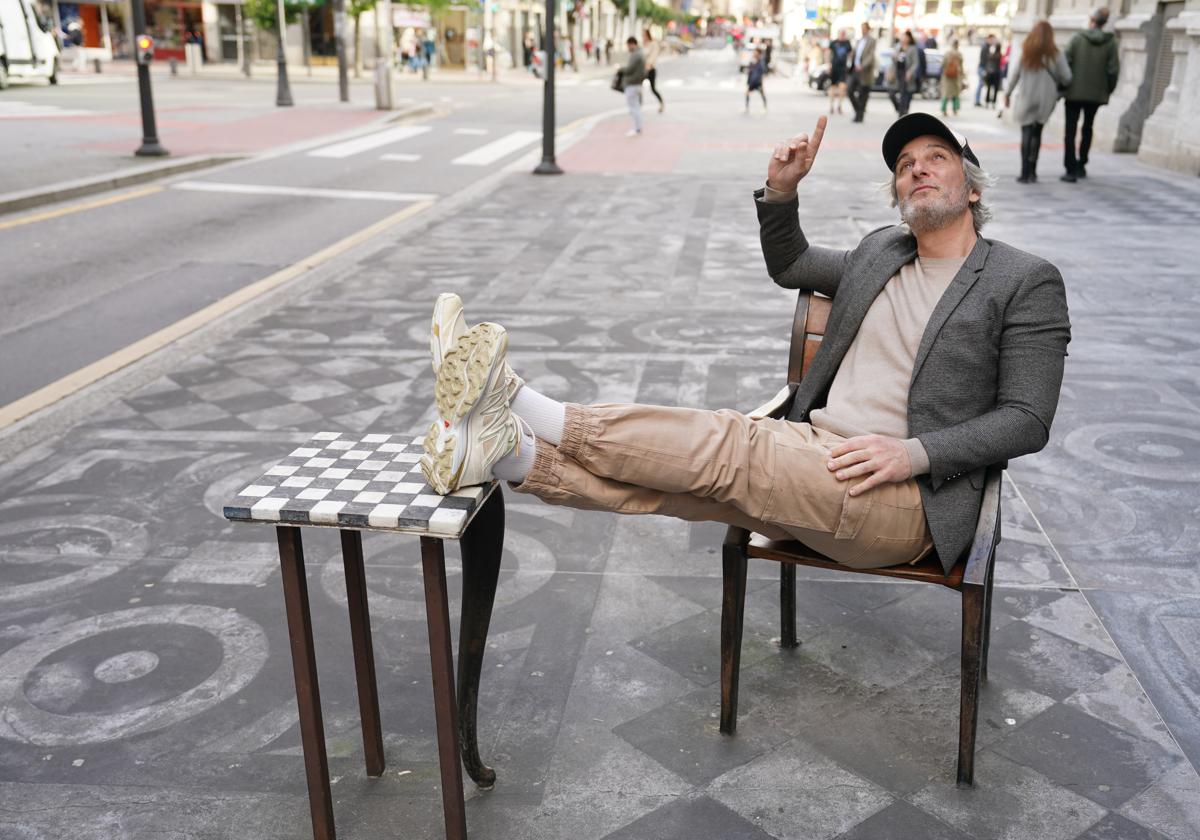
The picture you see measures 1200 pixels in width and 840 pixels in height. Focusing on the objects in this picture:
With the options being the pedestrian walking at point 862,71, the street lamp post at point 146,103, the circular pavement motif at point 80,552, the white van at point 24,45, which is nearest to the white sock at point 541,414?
the circular pavement motif at point 80,552

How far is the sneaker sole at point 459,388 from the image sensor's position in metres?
2.30

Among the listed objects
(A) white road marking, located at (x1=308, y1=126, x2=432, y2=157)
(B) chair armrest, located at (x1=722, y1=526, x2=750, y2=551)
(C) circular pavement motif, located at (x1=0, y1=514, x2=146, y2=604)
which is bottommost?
(A) white road marking, located at (x1=308, y1=126, x2=432, y2=157)

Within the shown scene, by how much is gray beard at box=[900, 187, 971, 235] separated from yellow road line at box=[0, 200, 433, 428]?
4.25 meters

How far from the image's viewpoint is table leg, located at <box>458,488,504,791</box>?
256cm

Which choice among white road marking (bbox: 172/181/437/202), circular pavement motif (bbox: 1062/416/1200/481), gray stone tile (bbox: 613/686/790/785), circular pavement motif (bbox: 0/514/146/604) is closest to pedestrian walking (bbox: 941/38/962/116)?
white road marking (bbox: 172/181/437/202)

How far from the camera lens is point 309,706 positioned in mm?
2461

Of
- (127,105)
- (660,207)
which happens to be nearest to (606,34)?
(127,105)

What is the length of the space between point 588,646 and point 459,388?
50.0 inches

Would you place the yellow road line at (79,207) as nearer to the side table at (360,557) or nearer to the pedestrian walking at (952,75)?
the side table at (360,557)

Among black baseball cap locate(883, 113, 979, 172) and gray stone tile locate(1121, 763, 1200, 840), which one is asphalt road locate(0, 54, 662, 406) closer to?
black baseball cap locate(883, 113, 979, 172)

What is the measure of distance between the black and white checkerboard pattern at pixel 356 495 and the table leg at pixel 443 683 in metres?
0.08

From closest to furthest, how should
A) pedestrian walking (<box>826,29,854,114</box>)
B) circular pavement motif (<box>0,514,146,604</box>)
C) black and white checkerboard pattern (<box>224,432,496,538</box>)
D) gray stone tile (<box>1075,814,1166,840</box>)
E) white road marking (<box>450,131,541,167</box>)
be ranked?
black and white checkerboard pattern (<box>224,432,496,538</box>)
gray stone tile (<box>1075,814,1166,840</box>)
circular pavement motif (<box>0,514,146,604</box>)
white road marking (<box>450,131,541,167</box>)
pedestrian walking (<box>826,29,854,114</box>)

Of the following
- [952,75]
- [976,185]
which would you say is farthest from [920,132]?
[952,75]

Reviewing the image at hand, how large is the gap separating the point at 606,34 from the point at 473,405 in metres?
118
